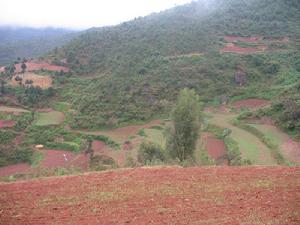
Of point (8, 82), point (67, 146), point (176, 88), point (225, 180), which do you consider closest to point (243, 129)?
point (176, 88)

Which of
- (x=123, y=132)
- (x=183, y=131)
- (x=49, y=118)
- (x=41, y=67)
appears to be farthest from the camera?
(x=41, y=67)

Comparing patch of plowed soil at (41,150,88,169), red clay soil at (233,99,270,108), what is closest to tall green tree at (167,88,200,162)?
patch of plowed soil at (41,150,88,169)

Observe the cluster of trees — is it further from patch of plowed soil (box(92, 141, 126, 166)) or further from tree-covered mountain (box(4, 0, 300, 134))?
tree-covered mountain (box(4, 0, 300, 134))

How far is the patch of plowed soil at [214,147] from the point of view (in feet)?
116

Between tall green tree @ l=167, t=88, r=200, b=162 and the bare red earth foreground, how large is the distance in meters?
10.6

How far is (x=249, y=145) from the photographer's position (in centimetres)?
3619

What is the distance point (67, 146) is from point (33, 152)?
3981mm

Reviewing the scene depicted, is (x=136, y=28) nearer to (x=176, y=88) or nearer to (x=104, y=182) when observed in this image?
(x=176, y=88)

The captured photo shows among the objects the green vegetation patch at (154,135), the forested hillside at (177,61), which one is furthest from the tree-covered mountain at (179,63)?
the green vegetation patch at (154,135)

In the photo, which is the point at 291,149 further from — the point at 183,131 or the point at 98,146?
the point at 98,146

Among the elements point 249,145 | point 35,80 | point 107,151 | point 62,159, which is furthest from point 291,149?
point 35,80

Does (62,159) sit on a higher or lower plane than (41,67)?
lower

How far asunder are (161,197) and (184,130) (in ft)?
46.3

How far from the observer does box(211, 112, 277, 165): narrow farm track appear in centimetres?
3169
